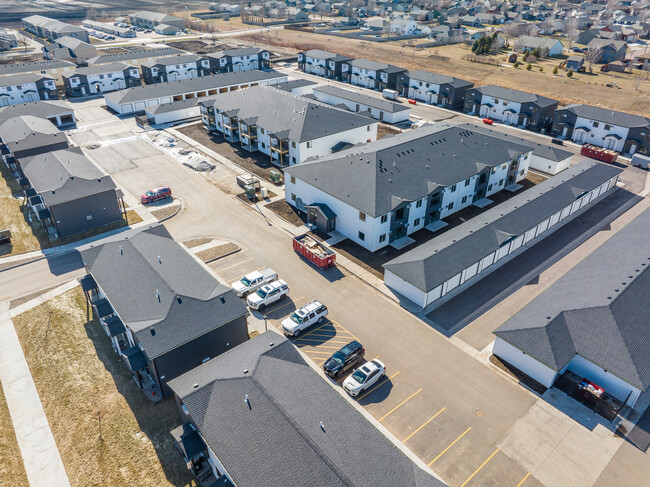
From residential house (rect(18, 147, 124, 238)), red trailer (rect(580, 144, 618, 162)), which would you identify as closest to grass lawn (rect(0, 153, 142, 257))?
residential house (rect(18, 147, 124, 238))

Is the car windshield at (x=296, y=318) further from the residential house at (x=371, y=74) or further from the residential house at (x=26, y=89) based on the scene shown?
the residential house at (x=26, y=89)

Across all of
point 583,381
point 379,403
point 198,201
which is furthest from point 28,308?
point 583,381

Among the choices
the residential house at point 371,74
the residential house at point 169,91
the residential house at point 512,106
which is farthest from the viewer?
the residential house at point 371,74

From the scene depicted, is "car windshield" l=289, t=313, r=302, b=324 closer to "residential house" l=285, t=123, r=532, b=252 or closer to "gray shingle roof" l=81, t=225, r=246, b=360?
"gray shingle roof" l=81, t=225, r=246, b=360

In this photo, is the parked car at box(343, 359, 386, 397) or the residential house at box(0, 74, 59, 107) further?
the residential house at box(0, 74, 59, 107)

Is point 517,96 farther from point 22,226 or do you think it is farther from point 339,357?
point 22,226

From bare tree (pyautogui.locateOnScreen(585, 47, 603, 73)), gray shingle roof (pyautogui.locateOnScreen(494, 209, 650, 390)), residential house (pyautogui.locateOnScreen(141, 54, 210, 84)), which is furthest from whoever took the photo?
bare tree (pyautogui.locateOnScreen(585, 47, 603, 73))

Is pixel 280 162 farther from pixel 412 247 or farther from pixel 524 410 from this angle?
pixel 524 410

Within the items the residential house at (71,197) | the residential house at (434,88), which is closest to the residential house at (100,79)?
the residential house at (71,197)
